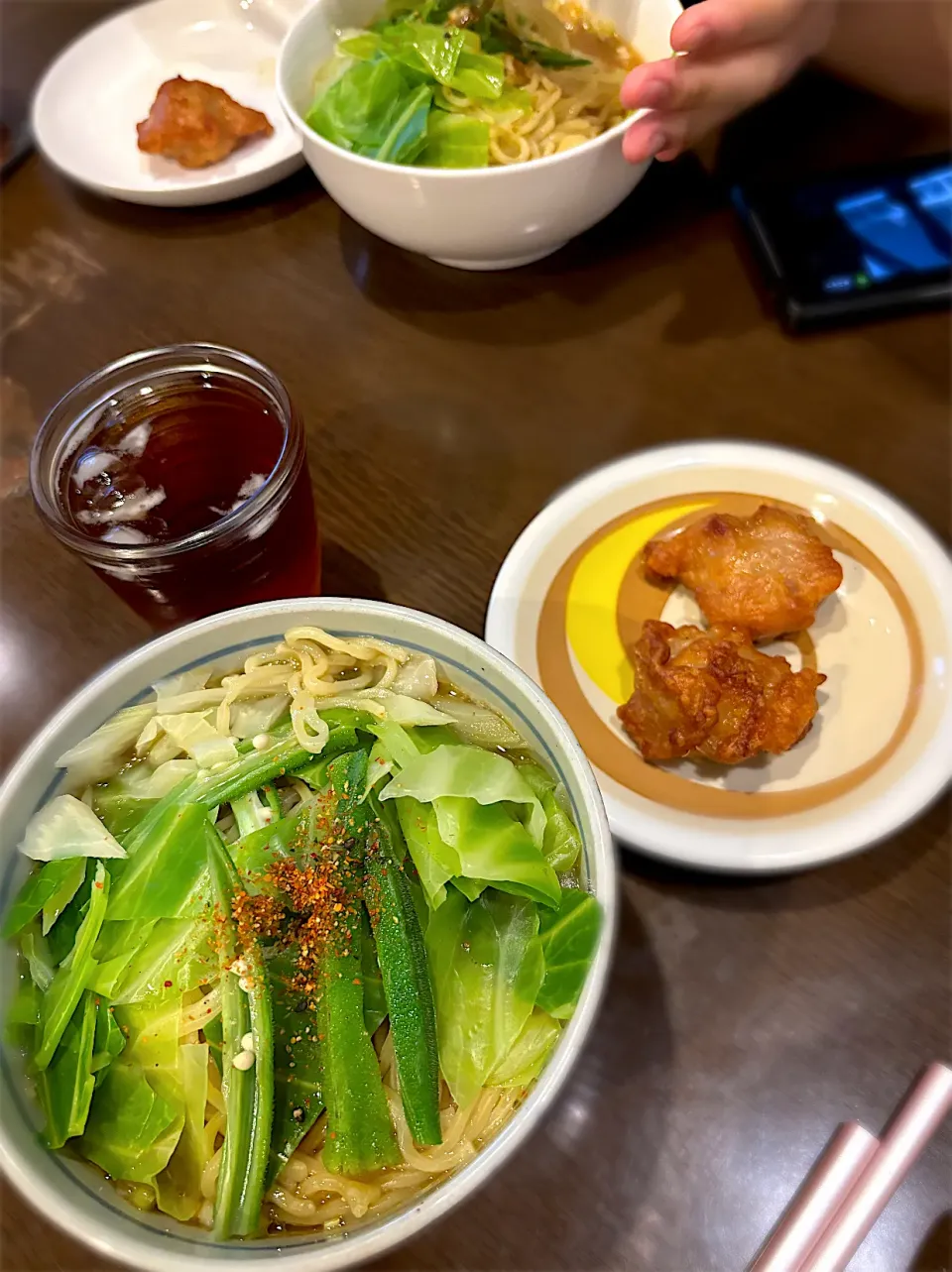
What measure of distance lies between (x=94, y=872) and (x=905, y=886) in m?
0.83

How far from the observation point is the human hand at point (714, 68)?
3.82ft

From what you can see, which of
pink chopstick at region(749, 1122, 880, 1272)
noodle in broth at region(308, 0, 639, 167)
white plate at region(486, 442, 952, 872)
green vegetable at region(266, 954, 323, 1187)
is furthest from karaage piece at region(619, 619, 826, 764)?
noodle in broth at region(308, 0, 639, 167)

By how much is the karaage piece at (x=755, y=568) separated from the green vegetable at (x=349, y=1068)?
0.60 meters

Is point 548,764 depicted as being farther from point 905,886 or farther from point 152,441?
point 152,441

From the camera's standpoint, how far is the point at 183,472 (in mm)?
1024

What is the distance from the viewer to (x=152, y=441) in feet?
3.41

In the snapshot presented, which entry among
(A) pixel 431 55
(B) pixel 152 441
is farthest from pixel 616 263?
(B) pixel 152 441

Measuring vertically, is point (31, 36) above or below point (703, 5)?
above

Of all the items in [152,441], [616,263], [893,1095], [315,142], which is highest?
[315,142]

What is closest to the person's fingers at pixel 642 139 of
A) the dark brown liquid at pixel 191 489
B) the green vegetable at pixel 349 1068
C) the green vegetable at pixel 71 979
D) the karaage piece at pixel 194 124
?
the dark brown liquid at pixel 191 489

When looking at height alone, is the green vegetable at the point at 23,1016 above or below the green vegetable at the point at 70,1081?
above

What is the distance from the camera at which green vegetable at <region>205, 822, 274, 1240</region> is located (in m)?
0.64

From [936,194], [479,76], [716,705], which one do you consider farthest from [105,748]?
[936,194]

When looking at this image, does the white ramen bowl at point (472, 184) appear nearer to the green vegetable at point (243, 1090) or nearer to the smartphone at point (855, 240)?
the smartphone at point (855, 240)
